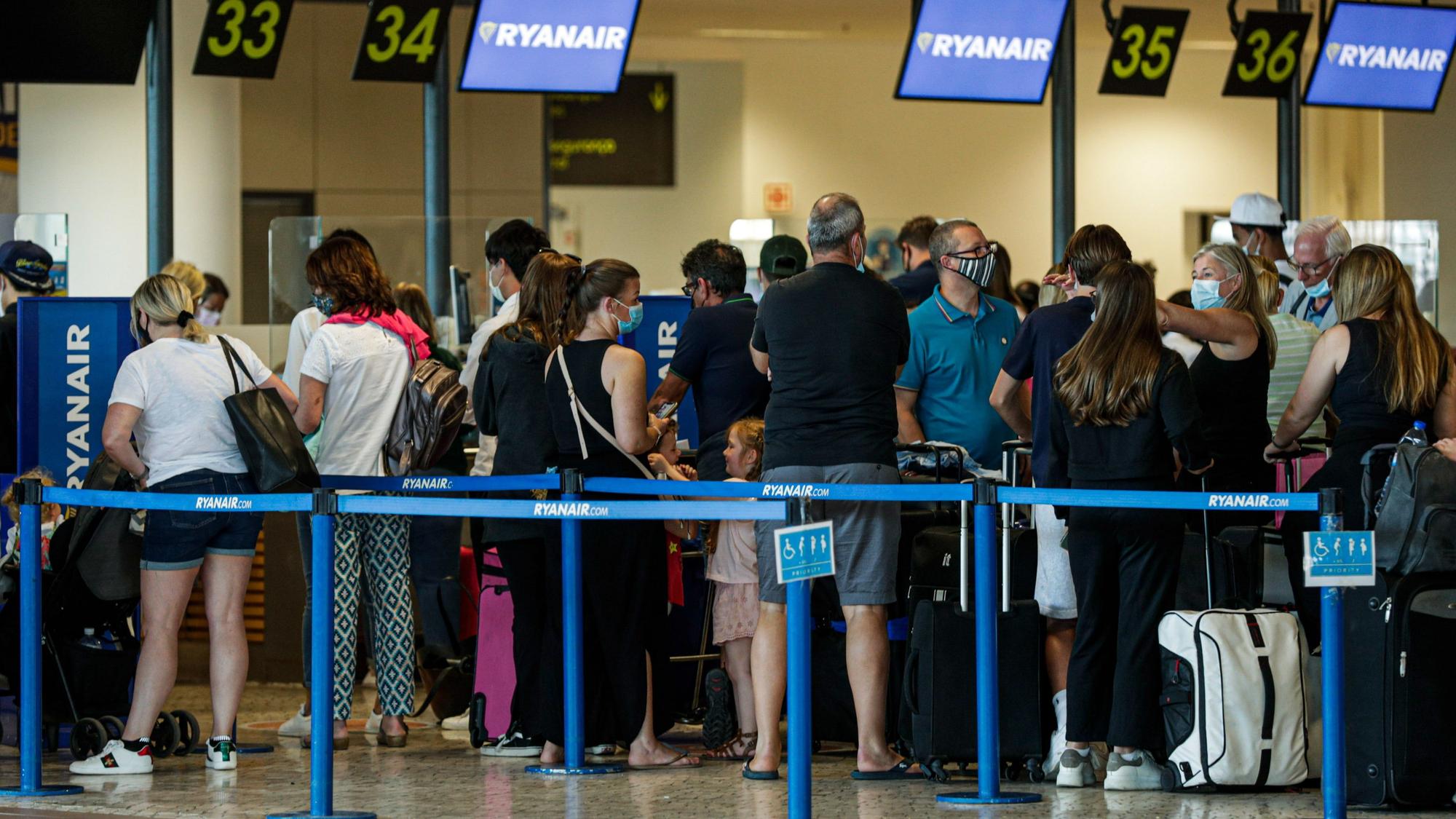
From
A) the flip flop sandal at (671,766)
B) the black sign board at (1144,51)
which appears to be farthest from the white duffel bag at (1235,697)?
the black sign board at (1144,51)

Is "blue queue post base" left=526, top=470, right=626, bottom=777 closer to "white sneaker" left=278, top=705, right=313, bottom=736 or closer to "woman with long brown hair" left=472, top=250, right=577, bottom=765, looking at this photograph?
"woman with long brown hair" left=472, top=250, right=577, bottom=765

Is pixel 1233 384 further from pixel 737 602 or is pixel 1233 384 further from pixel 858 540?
pixel 737 602

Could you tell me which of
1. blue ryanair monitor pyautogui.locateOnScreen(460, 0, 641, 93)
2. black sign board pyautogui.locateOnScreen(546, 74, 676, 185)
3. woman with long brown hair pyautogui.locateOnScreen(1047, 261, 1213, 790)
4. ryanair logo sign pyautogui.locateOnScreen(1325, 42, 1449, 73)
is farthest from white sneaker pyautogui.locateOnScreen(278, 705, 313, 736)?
black sign board pyautogui.locateOnScreen(546, 74, 676, 185)

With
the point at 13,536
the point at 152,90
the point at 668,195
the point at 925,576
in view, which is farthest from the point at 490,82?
the point at 668,195

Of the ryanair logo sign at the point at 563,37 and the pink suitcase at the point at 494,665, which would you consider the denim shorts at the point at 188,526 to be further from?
the ryanair logo sign at the point at 563,37

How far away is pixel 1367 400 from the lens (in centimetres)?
498

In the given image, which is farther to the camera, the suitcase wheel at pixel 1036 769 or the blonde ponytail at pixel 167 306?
the blonde ponytail at pixel 167 306

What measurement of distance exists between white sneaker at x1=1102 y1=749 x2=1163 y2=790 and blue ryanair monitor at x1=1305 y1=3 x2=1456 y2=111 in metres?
6.68

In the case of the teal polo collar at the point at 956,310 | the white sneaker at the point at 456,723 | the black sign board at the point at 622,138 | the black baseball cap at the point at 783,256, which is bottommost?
the white sneaker at the point at 456,723

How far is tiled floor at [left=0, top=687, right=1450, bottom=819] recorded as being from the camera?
15.5 ft

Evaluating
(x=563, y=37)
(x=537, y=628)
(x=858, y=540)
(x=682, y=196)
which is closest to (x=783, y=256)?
(x=858, y=540)

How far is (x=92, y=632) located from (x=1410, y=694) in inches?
148

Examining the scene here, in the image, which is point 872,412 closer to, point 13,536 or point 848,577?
point 848,577

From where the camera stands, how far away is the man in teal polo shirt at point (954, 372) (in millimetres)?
5754
